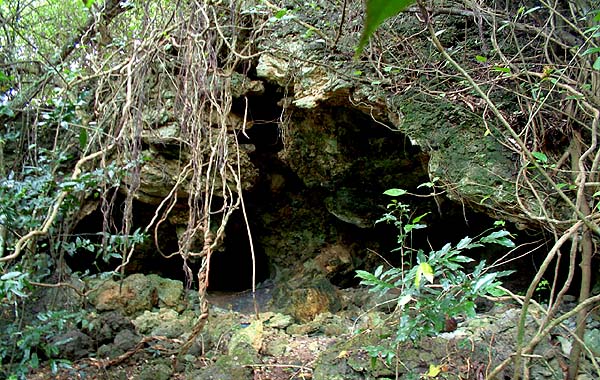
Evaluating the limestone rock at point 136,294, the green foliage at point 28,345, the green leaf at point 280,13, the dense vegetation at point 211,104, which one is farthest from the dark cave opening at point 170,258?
the green leaf at point 280,13

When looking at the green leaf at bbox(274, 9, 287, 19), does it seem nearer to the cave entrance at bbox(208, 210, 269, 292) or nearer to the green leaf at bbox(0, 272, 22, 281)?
the green leaf at bbox(0, 272, 22, 281)

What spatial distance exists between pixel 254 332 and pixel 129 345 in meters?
0.74

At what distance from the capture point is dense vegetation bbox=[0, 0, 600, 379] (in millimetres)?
2059

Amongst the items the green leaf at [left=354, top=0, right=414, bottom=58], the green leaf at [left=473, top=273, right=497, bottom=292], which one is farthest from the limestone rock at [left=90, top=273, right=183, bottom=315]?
the green leaf at [left=354, top=0, right=414, bottom=58]

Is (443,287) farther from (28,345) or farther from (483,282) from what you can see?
(28,345)

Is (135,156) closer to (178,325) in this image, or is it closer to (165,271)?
(178,325)

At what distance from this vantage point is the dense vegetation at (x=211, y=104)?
2.06 meters

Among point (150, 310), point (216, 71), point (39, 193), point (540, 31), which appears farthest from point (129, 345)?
point (540, 31)

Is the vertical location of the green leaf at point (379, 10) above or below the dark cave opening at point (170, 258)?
above

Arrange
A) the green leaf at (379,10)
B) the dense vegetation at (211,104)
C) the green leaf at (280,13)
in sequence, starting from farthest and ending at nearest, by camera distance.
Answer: the green leaf at (280,13), the dense vegetation at (211,104), the green leaf at (379,10)

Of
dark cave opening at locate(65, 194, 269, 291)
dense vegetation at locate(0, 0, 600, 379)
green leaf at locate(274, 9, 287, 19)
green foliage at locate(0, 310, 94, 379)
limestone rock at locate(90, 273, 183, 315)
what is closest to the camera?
green foliage at locate(0, 310, 94, 379)

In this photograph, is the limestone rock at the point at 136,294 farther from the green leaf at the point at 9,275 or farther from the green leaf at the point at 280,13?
the green leaf at the point at 280,13

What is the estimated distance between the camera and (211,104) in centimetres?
249

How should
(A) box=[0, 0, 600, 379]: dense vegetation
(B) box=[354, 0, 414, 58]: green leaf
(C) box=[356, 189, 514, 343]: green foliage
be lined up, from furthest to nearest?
(A) box=[0, 0, 600, 379]: dense vegetation
(C) box=[356, 189, 514, 343]: green foliage
(B) box=[354, 0, 414, 58]: green leaf
